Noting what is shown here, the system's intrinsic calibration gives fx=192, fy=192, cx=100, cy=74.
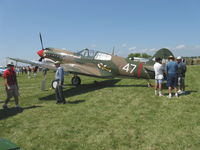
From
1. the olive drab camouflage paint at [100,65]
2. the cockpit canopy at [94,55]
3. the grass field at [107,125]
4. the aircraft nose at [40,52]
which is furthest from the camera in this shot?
the aircraft nose at [40,52]

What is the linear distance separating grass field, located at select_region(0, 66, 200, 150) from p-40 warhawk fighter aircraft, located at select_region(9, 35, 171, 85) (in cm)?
326

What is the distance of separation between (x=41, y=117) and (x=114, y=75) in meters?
6.47

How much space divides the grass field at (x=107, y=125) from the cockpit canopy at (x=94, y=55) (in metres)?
4.61

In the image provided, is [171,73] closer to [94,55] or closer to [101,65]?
[101,65]

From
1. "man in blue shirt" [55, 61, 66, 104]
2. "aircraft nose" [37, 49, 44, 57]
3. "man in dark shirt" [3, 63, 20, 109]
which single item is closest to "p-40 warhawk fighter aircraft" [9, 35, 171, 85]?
"aircraft nose" [37, 49, 44, 57]

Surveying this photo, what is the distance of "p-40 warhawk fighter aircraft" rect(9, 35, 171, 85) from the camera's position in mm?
11312

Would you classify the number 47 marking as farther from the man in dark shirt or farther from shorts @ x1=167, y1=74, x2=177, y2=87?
the man in dark shirt

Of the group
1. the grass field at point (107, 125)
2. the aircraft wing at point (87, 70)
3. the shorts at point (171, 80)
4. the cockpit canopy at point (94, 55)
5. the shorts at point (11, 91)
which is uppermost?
the cockpit canopy at point (94, 55)

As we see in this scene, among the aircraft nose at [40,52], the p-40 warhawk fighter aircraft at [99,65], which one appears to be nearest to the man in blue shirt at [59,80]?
the p-40 warhawk fighter aircraft at [99,65]

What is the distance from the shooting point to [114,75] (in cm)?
1204

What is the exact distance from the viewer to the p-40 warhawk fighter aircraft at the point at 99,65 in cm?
1131

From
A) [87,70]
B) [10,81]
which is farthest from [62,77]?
[87,70]

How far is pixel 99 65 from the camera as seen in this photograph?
1242 cm

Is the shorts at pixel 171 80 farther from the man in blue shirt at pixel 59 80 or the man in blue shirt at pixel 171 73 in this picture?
the man in blue shirt at pixel 59 80
